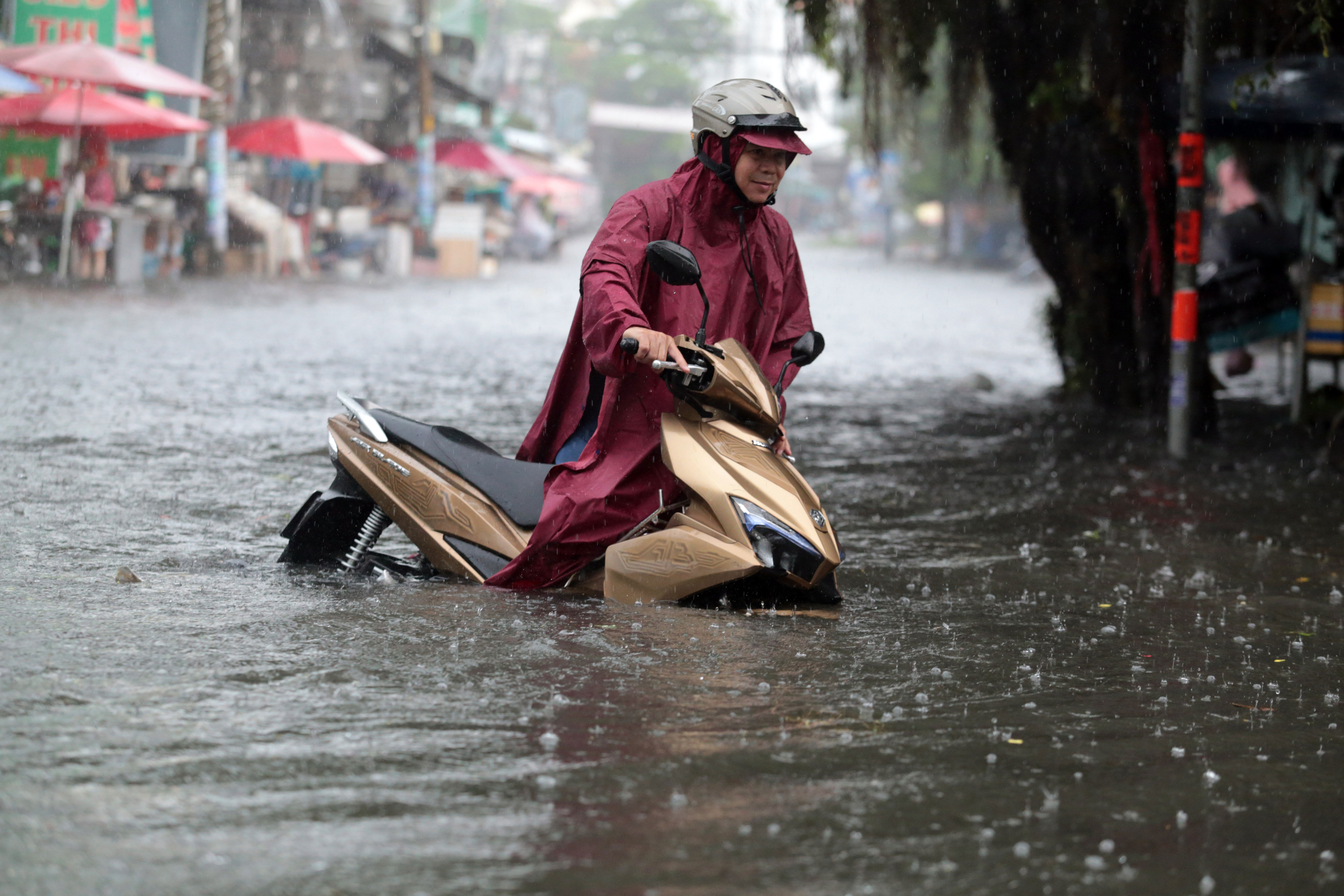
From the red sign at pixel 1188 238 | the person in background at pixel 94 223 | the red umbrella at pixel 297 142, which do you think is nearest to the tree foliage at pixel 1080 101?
the red sign at pixel 1188 238

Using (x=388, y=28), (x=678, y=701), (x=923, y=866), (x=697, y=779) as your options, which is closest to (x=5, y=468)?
(x=678, y=701)

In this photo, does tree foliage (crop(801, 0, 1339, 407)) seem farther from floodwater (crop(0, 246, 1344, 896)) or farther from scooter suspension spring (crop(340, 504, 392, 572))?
scooter suspension spring (crop(340, 504, 392, 572))

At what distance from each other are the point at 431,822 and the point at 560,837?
0.82 ft

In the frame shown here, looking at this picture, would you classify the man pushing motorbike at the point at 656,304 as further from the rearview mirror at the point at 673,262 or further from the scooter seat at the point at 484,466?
the rearview mirror at the point at 673,262

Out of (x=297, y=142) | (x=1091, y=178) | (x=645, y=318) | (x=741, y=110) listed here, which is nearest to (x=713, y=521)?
(x=645, y=318)

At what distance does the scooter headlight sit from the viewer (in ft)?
14.2

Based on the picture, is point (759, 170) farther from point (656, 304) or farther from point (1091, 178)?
point (1091, 178)

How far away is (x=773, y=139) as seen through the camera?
4527mm

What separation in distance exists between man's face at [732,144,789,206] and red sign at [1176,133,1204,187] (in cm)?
490

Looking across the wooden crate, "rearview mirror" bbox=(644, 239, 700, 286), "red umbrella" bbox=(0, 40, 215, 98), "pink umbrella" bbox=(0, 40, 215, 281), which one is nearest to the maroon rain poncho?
"rearview mirror" bbox=(644, 239, 700, 286)

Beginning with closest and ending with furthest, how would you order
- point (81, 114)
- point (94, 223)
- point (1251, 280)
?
point (1251, 280), point (81, 114), point (94, 223)

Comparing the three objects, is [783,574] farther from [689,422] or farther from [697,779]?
[697,779]

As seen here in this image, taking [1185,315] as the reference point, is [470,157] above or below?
above

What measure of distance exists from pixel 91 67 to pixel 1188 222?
1456 centimetres
